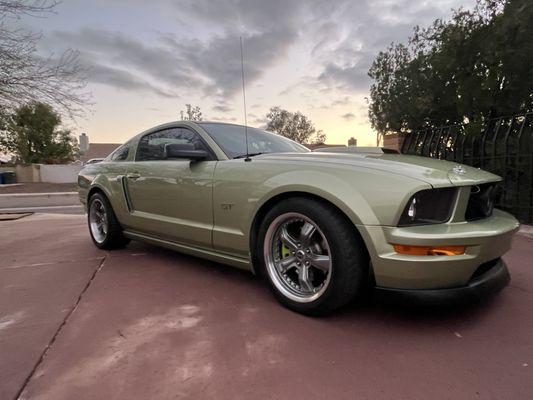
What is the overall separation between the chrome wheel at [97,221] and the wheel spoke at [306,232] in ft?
10.1

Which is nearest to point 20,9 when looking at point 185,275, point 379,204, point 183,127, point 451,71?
point 183,127

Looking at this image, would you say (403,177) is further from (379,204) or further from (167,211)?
(167,211)

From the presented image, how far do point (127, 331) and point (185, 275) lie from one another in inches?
47.8

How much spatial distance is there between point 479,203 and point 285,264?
140 cm

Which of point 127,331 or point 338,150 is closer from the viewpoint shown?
point 127,331

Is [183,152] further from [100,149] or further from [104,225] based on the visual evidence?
[100,149]

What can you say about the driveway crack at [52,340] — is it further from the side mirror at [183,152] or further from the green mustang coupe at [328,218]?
the side mirror at [183,152]

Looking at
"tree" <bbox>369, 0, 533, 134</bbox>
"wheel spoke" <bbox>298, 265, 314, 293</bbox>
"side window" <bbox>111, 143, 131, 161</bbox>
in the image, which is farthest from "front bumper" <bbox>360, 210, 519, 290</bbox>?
"tree" <bbox>369, 0, 533, 134</bbox>

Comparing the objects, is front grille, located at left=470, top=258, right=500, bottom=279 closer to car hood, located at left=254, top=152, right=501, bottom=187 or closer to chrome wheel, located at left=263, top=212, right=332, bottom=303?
car hood, located at left=254, top=152, right=501, bottom=187

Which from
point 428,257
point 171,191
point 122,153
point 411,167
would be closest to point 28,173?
point 122,153

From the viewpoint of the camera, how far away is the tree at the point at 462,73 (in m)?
9.15

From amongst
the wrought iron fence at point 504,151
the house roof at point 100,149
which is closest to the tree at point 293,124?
the house roof at point 100,149

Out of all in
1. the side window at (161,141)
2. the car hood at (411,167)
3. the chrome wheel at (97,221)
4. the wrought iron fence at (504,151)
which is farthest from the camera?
the wrought iron fence at (504,151)

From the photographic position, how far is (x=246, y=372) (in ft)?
7.07
